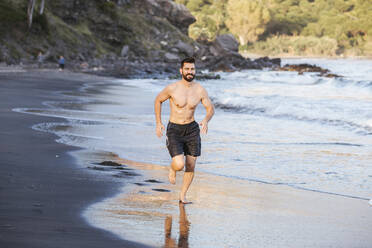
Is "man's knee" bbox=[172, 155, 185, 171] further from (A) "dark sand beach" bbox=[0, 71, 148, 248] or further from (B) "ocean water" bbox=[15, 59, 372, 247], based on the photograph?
(B) "ocean water" bbox=[15, 59, 372, 247]

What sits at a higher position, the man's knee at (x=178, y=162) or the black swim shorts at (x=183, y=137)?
the black swim shorts at (x=183, y=137)

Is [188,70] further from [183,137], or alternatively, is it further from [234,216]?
[234,216]

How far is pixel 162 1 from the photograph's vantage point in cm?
7862

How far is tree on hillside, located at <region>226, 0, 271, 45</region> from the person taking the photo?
142875mm

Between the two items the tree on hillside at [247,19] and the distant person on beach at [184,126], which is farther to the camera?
the tree on hillside at [247,19]

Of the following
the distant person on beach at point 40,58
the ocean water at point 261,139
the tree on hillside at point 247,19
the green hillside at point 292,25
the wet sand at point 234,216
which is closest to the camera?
the wet sand at point 234,216

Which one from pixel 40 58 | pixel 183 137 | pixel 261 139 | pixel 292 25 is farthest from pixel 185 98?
pixel 292 25

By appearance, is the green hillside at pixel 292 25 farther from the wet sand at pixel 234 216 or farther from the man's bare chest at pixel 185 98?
the man's bare chest at pixel 185 98

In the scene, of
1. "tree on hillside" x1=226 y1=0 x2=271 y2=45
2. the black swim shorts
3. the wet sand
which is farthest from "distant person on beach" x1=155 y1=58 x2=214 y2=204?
"tree on hillside" x1=226 y1=0 x2=271 y2=45

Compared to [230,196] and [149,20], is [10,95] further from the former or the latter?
[149,20]

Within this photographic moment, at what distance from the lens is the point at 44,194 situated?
20.6ft

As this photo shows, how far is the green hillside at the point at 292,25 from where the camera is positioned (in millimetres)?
127625

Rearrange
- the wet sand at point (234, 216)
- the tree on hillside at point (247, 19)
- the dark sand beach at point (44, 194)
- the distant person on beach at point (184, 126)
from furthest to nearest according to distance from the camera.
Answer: the tree on hillside at point (247, 19) < the distant person on beach at point (184, 126) < the wet sand at point (234, 216) < the dark sand beach at point (44, 194)

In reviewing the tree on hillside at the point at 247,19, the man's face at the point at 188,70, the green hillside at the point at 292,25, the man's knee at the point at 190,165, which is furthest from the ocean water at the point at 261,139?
the tree on hillside at the point at 247,19
